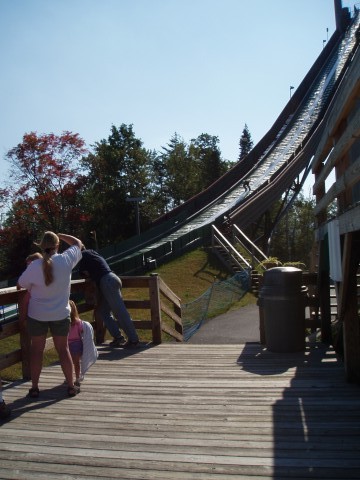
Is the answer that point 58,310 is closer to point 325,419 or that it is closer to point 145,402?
point 145,402

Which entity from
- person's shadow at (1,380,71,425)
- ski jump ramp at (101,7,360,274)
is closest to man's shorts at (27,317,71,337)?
person's shadow at (1,380,71,425)

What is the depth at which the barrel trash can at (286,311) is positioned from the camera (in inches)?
283

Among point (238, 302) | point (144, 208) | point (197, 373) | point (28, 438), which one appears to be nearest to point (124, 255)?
point (238, 302)

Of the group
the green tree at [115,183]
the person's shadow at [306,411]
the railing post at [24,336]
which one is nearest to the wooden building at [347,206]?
Result: the person's shadow at [306,411]

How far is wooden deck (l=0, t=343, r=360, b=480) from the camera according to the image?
3447 mm

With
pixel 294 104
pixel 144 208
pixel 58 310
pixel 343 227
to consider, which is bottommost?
pixel 58 310

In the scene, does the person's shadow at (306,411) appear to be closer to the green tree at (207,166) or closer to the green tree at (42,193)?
the green tree at (42,193)

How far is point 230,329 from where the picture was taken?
45.1 feet

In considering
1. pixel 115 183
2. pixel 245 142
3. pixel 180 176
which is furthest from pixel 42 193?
pixel 245 142

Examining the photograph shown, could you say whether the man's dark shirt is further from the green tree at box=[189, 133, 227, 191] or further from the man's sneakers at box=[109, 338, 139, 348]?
the green tree at box=[189, 133, 227, 191]

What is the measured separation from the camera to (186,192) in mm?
63469

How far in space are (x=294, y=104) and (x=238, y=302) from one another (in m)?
34.5

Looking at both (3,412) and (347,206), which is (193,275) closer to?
(347,206)

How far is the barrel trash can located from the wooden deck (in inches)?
21.9
